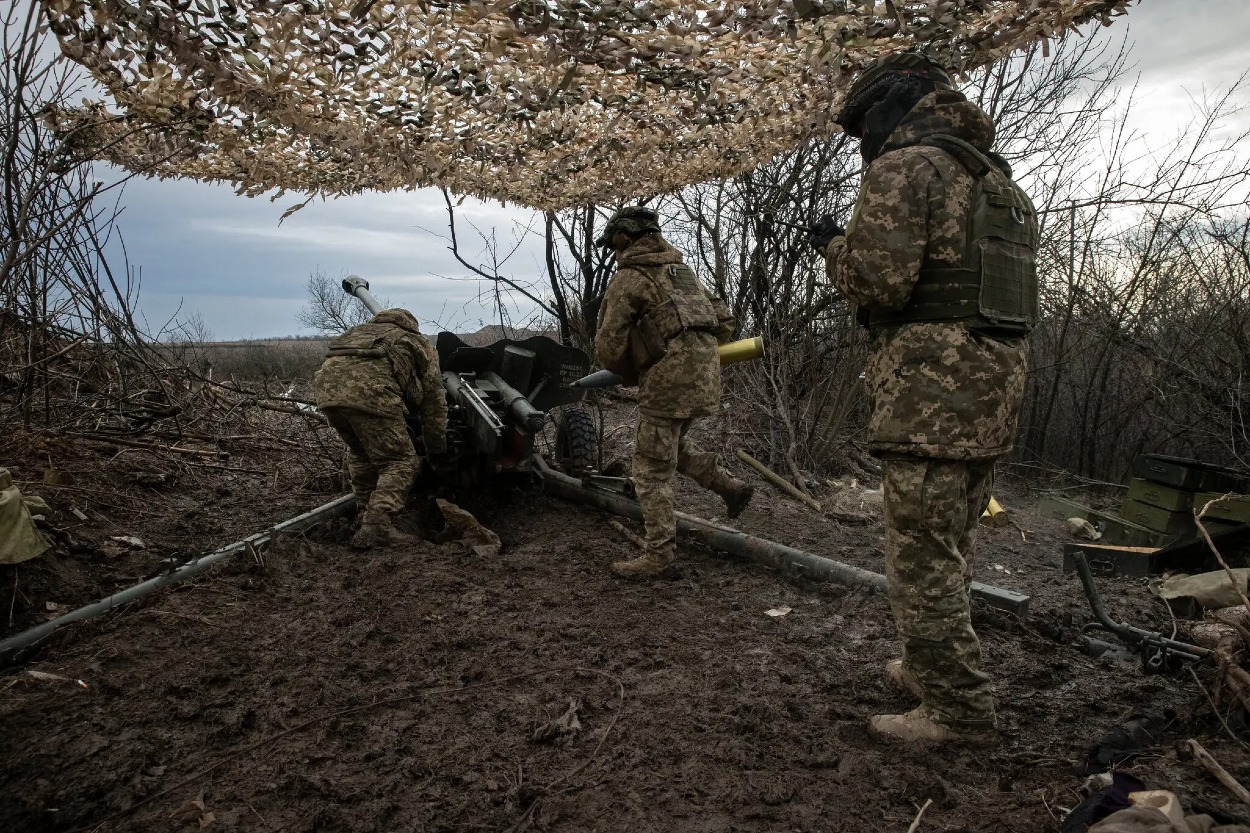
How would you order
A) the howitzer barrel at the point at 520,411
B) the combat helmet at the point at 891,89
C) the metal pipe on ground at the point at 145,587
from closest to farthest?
the combat helmet at the point at 891,89 → the metal pipe on ground at the point at 145,587 → the howitzer barrel at the point at 520,411

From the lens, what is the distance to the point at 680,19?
349 cm

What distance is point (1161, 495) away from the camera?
18.7 ft

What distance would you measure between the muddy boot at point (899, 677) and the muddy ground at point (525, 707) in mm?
48

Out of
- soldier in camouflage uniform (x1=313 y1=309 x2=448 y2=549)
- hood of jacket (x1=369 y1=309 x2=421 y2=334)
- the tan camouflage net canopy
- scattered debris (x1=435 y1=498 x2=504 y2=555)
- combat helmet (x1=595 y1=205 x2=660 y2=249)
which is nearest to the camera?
the tan camouflage net canopy

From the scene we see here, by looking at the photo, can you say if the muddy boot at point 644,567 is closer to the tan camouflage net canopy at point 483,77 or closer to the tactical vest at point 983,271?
the tactical vest at point 983,271

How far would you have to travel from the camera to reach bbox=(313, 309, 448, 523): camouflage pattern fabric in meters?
4.98

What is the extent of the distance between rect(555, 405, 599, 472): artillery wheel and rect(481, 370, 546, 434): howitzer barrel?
1.74ft

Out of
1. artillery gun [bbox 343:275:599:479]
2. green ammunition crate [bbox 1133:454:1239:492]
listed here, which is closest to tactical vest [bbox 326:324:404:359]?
artillery gun [bbox 343:275:599:479]

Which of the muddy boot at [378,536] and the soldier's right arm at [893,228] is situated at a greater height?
the soldier's right arm at [893,228]

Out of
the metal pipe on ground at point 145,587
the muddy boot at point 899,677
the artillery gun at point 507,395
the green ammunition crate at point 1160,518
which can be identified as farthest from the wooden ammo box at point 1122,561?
the metal pipe on ground at point 145,587

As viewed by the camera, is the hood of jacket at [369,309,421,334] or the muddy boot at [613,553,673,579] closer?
the muddy boot at [613,553,673,579]

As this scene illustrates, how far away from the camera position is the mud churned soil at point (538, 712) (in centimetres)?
211

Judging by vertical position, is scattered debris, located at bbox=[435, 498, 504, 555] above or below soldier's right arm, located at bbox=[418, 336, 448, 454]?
below

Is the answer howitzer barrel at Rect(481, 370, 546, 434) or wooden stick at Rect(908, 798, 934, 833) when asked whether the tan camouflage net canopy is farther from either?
wooden stick at Rect(908, 798, 934, 833)
